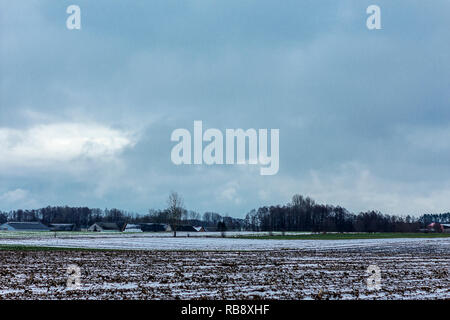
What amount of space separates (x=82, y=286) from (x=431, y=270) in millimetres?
20334

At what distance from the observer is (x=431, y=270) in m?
29.4

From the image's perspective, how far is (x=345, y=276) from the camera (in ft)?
82.9
